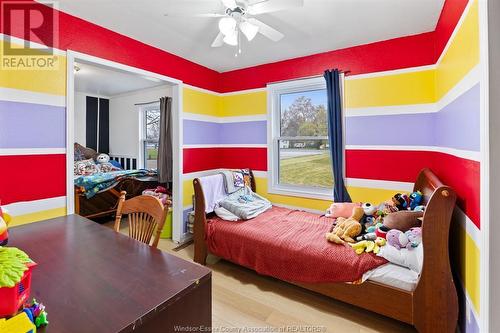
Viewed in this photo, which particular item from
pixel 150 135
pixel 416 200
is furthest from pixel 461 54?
pixel 150 135

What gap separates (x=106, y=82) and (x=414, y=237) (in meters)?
5.09

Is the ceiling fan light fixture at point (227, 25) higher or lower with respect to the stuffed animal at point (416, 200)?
higher

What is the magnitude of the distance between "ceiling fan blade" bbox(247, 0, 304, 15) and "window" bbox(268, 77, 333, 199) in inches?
54.7

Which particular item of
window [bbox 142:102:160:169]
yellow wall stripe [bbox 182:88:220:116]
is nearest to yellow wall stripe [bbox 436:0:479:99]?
yellow wall stripe [bbox 182:88:220:116]

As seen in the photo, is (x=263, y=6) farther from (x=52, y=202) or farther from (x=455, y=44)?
(x=52, y=202)

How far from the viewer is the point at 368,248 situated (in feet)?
6.15

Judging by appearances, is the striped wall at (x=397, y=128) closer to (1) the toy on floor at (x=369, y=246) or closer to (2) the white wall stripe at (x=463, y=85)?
(2) the white wall stripe at (x=463, y=85)

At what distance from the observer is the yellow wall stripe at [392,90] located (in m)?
2.39

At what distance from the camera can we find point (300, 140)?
3.22m

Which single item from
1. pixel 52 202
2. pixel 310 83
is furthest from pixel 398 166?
pixel 52 202

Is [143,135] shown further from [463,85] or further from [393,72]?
[463,85]

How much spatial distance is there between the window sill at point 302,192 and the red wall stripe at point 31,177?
2327mm

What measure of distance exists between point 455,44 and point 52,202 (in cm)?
328

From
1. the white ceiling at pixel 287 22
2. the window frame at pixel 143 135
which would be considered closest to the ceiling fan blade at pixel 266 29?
the white ceiling at pixel 287 22
